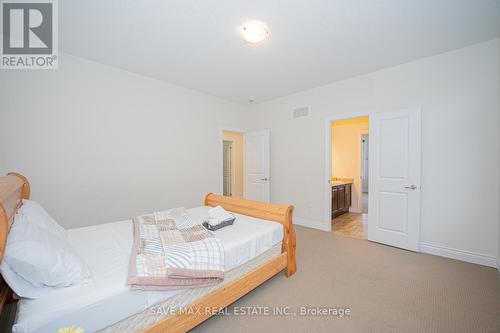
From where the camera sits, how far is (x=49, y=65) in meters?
2.58

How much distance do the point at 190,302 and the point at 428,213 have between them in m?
3.34

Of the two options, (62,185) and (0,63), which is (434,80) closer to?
(62,185)

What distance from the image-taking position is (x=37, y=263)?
3.43 ft

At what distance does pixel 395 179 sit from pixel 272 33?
9.04 ft

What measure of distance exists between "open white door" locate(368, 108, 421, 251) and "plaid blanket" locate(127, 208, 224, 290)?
2.86 meters

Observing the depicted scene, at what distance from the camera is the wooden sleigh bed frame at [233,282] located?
4.04 ft

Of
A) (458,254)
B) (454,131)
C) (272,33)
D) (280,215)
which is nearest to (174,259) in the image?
(280,215)

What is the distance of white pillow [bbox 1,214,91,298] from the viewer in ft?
3.31

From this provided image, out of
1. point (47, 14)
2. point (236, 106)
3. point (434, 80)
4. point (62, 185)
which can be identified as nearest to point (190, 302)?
point (62, 185)

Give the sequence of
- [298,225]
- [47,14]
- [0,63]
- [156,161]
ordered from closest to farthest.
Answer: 1. [47,14]
2. [0,63]
3. [156,161]
4. [298,225]

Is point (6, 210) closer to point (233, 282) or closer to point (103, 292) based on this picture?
point (103, 292)

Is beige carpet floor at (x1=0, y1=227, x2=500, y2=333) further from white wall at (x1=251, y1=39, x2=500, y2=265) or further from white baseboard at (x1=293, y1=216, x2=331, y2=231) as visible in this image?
white baseboard at (x1=293, y1=216, x2=331, y2=231)

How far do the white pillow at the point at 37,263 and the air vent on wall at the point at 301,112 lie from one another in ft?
13.2

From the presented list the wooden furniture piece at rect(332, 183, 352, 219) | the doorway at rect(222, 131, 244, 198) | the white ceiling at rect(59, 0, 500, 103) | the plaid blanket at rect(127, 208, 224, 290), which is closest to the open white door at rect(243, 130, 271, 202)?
the doorway at rect(222, 131, 244, 198)
